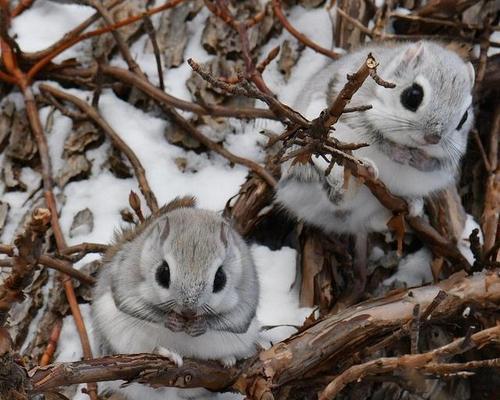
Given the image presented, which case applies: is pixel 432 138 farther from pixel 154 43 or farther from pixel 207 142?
pixel 154 43

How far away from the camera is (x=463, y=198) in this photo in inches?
131

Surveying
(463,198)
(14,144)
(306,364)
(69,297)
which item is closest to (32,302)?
(69,297)

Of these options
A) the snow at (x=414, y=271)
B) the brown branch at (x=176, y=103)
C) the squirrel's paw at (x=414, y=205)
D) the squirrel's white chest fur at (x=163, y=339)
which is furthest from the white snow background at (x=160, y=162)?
the squirrel's white chest fur at (x=163, y=339)

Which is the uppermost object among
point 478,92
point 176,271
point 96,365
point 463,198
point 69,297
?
point 478,92

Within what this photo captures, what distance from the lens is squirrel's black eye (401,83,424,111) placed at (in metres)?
2.59

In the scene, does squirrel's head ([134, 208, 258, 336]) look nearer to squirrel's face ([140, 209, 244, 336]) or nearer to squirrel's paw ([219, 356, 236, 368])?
squirrel's face ([140, 209, 244, 336])

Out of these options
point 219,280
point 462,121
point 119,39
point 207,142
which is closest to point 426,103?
point 462,121

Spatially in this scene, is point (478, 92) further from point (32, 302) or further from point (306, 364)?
point (32, 302)

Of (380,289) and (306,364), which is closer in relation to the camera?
(306,364)

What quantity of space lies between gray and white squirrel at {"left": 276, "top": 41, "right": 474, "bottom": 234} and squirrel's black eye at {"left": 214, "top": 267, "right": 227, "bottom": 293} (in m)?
0.48

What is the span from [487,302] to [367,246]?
528 millimetres

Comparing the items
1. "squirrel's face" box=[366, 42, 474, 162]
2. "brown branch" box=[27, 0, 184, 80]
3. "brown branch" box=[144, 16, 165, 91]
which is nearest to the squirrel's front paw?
"squirrel's face" box=[366, 42, 474, 162]

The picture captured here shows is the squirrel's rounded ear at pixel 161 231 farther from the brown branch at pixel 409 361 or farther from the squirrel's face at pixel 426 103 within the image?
the squirrel's face at pixel 426 103

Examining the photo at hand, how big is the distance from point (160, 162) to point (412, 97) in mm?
986
